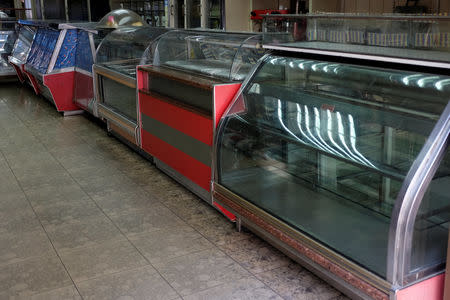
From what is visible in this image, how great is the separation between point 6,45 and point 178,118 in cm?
765

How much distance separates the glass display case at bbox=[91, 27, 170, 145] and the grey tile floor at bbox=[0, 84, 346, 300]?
0.41 m

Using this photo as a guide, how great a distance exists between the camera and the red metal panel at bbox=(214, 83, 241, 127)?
3.34 m

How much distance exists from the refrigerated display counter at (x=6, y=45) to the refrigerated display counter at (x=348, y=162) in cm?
801

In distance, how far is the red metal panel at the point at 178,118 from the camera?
11.6ft

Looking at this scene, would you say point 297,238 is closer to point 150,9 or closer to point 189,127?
point 189,127

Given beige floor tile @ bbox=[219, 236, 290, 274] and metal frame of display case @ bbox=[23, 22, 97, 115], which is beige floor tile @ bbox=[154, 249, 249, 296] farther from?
metal frame of display case @ bbox=[23, 22, 97, 115]

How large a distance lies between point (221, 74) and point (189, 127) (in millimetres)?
469

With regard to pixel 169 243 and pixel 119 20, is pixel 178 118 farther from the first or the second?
pixel 119 20

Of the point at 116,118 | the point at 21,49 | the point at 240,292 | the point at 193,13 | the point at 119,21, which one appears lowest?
the point at 240,292

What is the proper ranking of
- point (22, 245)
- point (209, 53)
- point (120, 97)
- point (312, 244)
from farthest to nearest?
point (120, 97) → point (209, 53) → point (22, 245) → point (312, 244)

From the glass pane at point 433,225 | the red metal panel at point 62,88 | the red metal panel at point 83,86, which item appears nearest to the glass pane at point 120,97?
the red metal panel at point 83,86

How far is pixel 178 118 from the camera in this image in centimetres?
395

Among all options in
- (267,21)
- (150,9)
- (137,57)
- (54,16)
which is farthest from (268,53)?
(54,16)

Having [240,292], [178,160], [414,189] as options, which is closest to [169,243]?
[240,292]
